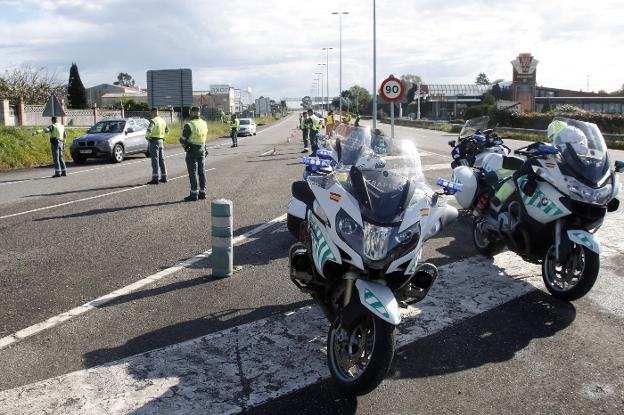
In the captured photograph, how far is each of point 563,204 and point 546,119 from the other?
1578 inches

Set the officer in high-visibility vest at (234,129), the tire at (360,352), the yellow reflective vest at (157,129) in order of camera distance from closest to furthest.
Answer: the tire at (360,352) → the yellow reflective vest at (157,129) → the officer in high-visibility vest at (234,129)

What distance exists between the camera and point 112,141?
21891 mm

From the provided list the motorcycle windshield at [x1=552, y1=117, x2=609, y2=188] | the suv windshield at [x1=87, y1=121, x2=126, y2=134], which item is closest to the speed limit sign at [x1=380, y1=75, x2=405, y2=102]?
the motorcycle windshield at [x1=552, y1=117, x2=609, y2=188]

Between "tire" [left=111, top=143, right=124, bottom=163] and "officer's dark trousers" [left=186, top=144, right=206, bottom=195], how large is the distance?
10516 millimetres

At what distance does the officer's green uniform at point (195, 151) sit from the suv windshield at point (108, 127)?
1173 cm

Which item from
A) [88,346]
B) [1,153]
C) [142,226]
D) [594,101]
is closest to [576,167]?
[88,346]

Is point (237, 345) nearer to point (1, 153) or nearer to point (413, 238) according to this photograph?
point (413, 238)

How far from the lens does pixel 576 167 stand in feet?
18.5

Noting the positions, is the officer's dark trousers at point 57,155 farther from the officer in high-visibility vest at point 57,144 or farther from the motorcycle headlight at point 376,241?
the motorcycle headlight at point 376,241

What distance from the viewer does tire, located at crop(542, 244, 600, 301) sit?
5.30m

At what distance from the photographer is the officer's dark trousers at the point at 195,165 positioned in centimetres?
1226

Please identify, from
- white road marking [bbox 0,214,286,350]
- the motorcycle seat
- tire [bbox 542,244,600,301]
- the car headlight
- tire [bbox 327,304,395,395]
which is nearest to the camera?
tire [bbox 327,304,395,395]

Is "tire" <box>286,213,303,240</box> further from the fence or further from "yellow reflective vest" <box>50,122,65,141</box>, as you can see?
the fence

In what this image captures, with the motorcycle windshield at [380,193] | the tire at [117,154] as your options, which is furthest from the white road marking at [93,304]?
the tire at [117,154]
